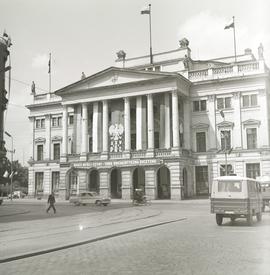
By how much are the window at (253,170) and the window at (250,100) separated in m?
7.40

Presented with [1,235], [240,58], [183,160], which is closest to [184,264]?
[1,235]

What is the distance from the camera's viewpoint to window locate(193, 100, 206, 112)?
5588 centimetres

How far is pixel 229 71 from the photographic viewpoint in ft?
178

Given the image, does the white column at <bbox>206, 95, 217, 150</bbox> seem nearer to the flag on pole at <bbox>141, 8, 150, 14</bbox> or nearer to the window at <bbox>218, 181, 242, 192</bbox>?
the flag on pole at <bbox>141, 8, 150, 14</bbox>

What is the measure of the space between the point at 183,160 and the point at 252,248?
3962 cm

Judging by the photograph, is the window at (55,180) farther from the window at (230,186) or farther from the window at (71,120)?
the window at (230,186)

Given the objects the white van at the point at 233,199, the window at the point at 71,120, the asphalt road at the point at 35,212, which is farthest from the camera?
the window at the point at 71,120

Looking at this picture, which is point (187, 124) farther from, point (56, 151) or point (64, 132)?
point (56, 151)

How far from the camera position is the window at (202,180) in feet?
177

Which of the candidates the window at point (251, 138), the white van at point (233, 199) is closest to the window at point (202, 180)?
the window at point (251, 138)

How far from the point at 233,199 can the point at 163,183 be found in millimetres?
36475

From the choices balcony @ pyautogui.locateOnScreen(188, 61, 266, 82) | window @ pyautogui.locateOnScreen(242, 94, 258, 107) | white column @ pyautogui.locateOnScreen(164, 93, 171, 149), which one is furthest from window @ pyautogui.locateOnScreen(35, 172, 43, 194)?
window @ pyautogui.locateOnScreen(242, 94, 258, 107)

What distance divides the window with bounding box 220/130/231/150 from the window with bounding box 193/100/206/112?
4305mm

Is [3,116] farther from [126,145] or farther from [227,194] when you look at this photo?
[126,145]
